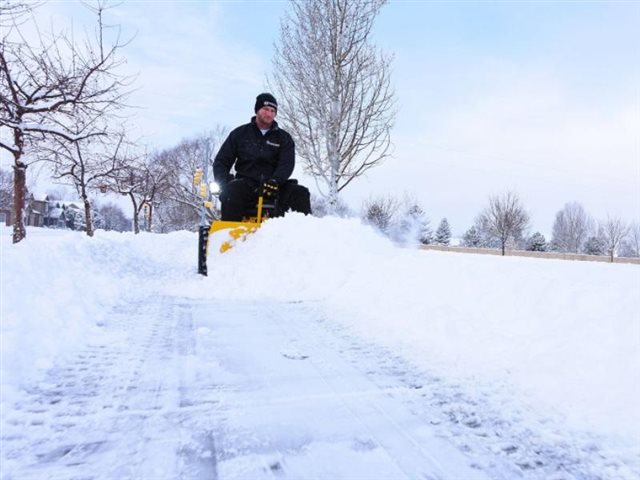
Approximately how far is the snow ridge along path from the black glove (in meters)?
3.47

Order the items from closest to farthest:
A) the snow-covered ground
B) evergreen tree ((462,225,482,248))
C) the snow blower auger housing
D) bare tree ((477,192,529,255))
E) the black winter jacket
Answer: the snow-covered ground
the snow blower auger housing
the black winter jacket
bare tree ((477,192,529,255))
evergreen tree ((462,225,482,248))

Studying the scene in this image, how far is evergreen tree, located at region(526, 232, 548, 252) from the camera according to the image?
37088 millimetres

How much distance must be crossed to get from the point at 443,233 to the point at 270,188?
40.5 m

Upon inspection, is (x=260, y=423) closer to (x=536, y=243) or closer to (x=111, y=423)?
(x=111, y=423)

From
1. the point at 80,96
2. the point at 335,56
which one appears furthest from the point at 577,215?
the point at 80,96

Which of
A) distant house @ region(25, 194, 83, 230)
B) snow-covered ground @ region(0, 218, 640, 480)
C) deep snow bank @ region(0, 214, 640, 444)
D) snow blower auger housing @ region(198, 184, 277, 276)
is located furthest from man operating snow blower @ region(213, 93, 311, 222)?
distant house @ region(25, 194, 83, 230)

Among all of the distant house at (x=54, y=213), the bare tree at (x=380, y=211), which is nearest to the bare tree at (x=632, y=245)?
the bare tree at (x=380, y=211)

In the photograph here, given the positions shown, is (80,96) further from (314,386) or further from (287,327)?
(314,386)

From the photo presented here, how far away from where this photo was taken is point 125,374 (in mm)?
2055

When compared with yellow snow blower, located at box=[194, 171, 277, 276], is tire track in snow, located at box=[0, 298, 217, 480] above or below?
below

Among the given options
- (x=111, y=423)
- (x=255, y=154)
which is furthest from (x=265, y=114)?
(x=111, y=423)

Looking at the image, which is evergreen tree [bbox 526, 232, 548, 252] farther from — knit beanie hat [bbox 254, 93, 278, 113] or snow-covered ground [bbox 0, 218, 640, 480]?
snow-covered ground [bbox 0, 218, 640, 480]

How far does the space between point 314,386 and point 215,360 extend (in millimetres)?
652

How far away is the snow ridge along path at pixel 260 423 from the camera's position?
131cm
